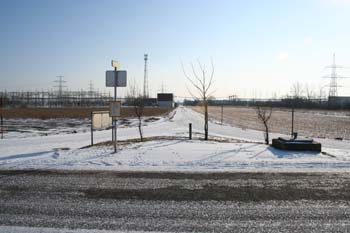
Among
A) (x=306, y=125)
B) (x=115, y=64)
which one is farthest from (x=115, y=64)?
(x=306, y=125)

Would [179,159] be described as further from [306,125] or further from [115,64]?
[306,125]

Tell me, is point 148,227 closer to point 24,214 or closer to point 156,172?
point 24,214

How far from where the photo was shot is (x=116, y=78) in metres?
10.1

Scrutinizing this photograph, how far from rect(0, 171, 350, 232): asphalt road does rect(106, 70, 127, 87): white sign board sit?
12.0 ft

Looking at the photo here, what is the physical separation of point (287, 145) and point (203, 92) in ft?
21.9

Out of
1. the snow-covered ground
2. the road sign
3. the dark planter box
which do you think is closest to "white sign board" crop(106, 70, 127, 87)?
the road sign

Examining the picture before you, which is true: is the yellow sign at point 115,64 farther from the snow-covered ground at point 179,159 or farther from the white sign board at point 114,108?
the snow-covered ground at point 179,159

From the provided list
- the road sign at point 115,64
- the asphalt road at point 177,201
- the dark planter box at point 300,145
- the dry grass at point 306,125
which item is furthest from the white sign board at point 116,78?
the dry grass at point 306,125

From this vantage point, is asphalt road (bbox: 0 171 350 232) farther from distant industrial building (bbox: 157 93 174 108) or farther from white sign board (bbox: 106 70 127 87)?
distant industrial building (bbox: 157 93 174 108)

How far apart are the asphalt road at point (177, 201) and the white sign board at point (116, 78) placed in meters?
3.66

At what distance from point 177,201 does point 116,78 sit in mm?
5922

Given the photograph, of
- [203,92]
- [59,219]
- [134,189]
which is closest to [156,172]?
[134,189]

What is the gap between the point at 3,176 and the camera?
23.3ft

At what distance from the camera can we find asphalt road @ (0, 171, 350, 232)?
4.29 meters
